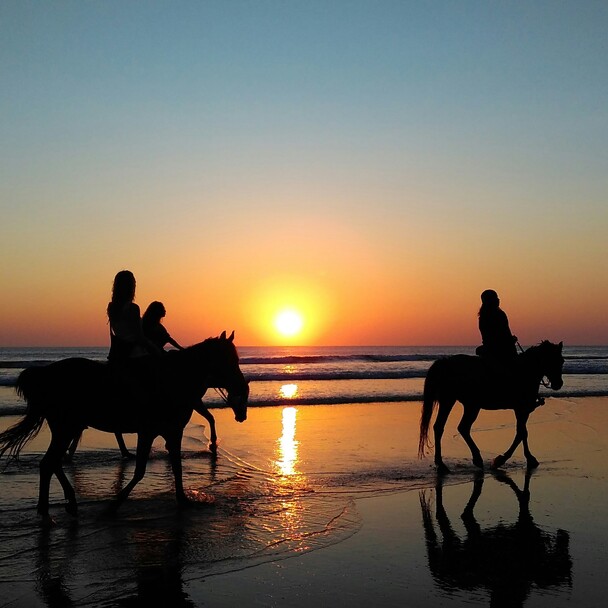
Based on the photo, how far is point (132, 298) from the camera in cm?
714

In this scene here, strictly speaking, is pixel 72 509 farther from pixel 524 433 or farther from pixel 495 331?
pixel 524 433

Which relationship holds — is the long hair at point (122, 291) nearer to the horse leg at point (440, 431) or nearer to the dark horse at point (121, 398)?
the dark horse at point (121, 398)

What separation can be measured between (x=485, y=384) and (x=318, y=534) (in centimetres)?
487

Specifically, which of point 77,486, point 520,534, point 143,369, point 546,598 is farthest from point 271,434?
point 546,598

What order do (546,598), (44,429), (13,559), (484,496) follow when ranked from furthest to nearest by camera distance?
(44,429) < (484,496) < (13,559) < (546,598)

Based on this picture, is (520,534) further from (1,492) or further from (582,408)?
(582,408)

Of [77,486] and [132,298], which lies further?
[77,486]

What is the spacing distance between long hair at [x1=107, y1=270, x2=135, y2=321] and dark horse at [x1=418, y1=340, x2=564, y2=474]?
4.92m

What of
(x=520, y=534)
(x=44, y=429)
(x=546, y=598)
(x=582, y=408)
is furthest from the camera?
(x=582, y=408)

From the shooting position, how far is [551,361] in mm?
10273

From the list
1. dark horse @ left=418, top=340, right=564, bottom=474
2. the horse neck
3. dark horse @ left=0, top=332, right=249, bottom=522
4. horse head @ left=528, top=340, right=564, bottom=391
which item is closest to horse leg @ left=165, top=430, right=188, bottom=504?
dark horse @ left=0, top=332, right=249, bottom=522

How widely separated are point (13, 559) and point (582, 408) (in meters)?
15.7

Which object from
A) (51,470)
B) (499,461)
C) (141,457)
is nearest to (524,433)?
(499,461)

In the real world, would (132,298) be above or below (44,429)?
above
